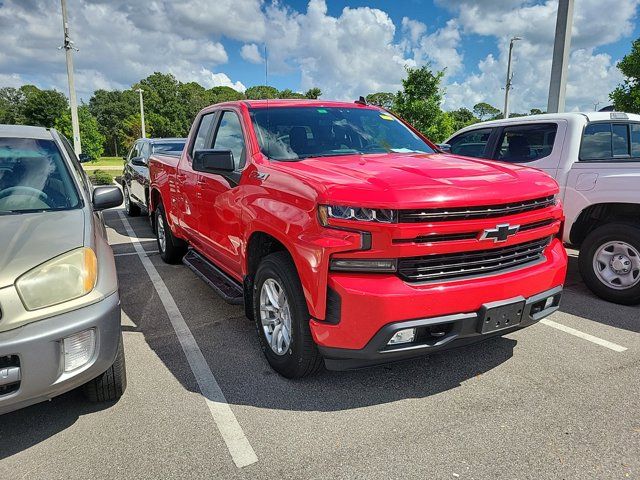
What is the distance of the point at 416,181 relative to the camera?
2.72 meters

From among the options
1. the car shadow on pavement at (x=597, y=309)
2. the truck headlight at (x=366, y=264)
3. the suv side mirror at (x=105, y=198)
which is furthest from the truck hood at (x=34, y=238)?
the car shadow on pavement at (x=597, y=309)

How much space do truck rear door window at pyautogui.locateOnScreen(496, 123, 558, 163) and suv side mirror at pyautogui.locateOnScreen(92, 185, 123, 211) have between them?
4426 mm

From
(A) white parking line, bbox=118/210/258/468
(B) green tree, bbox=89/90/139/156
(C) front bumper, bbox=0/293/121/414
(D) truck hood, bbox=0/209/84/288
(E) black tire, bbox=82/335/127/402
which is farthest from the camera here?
(B) green tree, bbox=89/90/139/156

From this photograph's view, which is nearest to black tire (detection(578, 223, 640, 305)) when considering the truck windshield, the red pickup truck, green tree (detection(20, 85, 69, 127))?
the red pickup truck

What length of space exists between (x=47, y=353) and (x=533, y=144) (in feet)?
17.2

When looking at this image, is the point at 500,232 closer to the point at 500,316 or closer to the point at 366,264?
the point at 500,316

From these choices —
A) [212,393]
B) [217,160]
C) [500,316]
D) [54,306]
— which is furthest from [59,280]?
[500,316]

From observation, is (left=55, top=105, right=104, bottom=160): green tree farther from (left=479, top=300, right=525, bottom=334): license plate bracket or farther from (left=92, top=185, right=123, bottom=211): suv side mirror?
(left=479, top=300, right=525, bottom=334): license plate bracket

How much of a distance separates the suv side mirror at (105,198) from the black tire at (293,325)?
1319 millimetres

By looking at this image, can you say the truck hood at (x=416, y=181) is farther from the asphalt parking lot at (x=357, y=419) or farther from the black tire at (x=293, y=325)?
the asphalt parking lot at (x=357, y=419)

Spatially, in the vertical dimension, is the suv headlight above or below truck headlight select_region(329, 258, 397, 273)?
above

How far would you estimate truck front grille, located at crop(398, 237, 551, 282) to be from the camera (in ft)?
8.56

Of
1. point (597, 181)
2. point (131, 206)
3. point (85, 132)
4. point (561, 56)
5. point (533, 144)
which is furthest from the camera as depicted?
point (85, 132)

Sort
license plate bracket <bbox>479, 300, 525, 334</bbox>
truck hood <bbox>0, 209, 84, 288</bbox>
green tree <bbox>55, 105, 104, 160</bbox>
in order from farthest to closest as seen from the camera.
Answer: green tree <bbox>55, 105, 104, 160</bbox> < license plate bracket <bbox>479, 300, 525, 334</bbox> < truck hood <bbox>0, 209, 84, 288</bbox>
